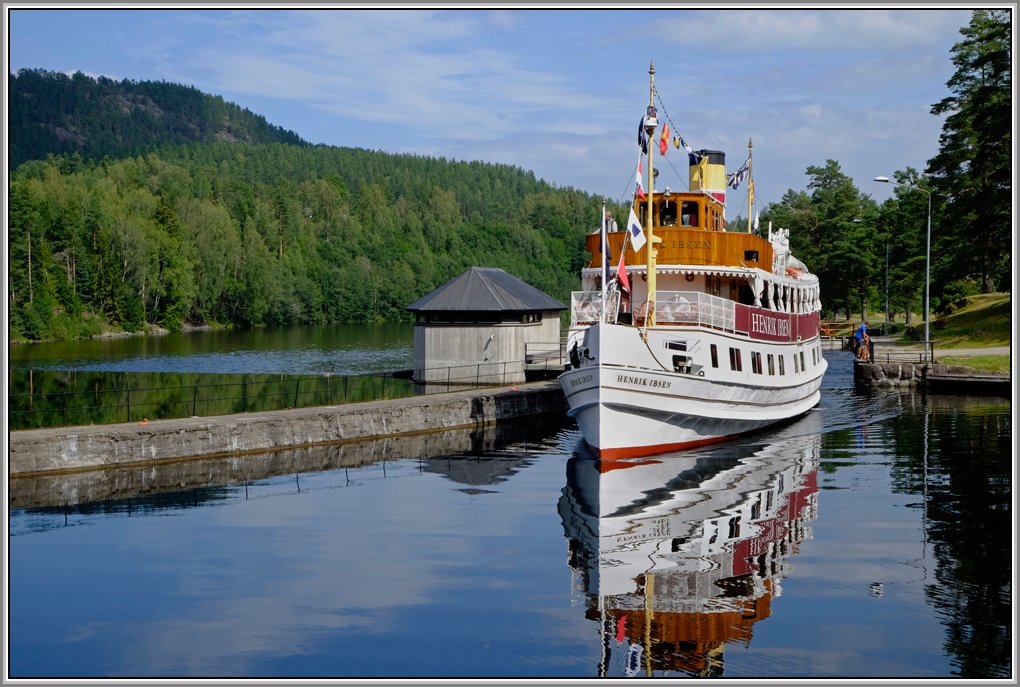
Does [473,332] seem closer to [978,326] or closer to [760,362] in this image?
[760,362]

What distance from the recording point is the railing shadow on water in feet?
120

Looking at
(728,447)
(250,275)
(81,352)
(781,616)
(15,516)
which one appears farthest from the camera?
(250,275)

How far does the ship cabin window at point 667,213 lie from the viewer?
36.1 m

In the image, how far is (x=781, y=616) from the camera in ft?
54.4

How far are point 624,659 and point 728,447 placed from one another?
18.9 metres

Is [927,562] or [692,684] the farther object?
[927,562]

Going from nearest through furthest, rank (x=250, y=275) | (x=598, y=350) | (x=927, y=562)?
(x=927, y=562), (x=598, y=350), (x=250, y=275)

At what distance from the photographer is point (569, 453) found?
108 ft

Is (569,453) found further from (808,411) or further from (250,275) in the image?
(250,275)

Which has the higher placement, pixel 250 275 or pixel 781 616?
pixel 250 275

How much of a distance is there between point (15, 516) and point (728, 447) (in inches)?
781

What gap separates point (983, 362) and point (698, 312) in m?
24.4

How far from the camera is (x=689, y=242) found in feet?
111

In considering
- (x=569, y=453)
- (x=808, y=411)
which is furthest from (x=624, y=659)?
(x=808, y=411)
